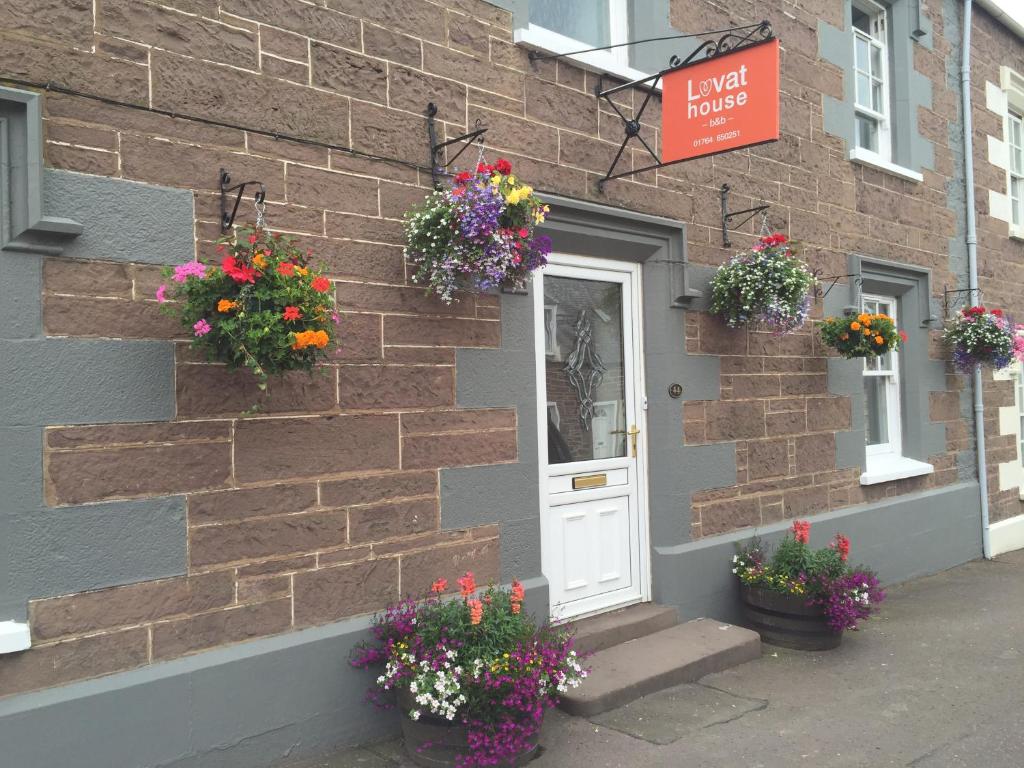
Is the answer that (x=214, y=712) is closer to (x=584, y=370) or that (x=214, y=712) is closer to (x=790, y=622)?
(x=584, y=370)

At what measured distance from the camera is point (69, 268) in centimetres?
361

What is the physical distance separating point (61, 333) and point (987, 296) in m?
9.84

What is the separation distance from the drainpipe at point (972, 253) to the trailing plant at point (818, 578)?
4.19 m

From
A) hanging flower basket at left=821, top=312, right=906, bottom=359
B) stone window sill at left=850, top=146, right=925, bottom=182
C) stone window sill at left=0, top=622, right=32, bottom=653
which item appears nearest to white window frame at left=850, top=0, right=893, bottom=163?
stone window sill at left=850, top=146, right=925, bottom=182

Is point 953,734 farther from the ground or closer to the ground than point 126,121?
closer to the ground

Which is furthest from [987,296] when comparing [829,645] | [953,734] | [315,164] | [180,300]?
[180,300]

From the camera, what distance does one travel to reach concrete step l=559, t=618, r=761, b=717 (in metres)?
4.86

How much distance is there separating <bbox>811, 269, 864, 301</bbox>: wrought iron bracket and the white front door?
2.25m

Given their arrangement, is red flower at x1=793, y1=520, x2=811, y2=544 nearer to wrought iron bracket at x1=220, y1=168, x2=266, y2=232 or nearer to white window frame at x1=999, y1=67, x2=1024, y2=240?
wrought iron bracket at x1=220, y1=168, x2=266, y2=232

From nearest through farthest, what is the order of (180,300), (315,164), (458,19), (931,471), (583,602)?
(180,300)
(315,164)
(458,19)
(583,602)
(931,471)

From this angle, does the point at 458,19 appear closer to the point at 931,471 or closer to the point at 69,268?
the point at 69,268

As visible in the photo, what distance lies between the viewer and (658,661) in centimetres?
536

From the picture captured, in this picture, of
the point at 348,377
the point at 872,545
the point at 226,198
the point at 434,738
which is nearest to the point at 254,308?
the point at 226,198

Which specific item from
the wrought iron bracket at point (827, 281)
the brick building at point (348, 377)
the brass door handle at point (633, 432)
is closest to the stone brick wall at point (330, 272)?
the brick building at point (348, 377)
